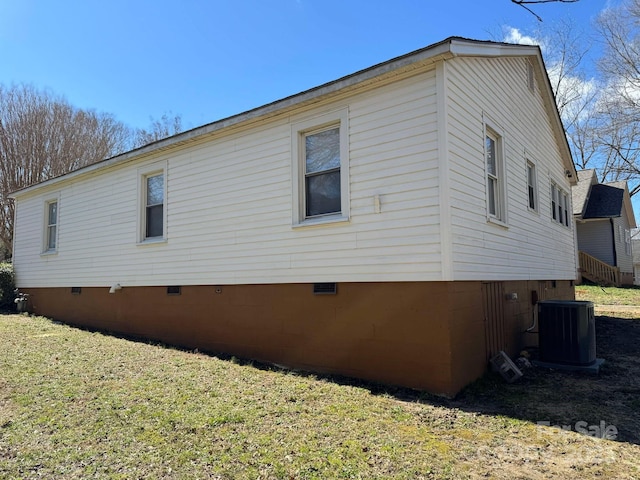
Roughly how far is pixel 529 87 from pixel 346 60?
3914 millimetres

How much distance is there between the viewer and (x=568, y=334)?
6.39 metres

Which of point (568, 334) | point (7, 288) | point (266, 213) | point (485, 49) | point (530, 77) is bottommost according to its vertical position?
point (568, 334)

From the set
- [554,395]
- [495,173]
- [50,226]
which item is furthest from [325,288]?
[50,226]

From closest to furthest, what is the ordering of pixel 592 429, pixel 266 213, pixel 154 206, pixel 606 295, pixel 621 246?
pixel 592 429
pixel 266 213
pixel 154 206
pixel 606 295
pixel 621 246

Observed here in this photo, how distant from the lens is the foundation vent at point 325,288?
20.0 ft

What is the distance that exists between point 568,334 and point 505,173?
2.65 metres

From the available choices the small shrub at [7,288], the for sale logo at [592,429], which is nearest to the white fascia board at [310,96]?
the for sale logo at [592,429]

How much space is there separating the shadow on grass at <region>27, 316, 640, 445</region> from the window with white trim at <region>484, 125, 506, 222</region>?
246 cm

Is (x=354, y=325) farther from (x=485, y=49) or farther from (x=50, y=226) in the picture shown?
(x=50, y=226)

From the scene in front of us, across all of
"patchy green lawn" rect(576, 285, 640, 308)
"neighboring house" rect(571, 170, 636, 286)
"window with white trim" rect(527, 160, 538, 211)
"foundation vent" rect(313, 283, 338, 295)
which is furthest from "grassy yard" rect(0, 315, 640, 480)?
"neighboring house" rect(571, 170, 636, 286)

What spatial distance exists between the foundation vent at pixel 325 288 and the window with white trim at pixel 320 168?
91 cm

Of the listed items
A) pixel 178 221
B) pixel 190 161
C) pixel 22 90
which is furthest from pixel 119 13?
pixel 22 90

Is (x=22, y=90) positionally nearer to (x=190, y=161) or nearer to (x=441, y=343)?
(x=190, y=161)

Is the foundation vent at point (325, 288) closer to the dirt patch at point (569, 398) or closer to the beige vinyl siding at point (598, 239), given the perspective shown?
the dirt patch at point (569, 398)
